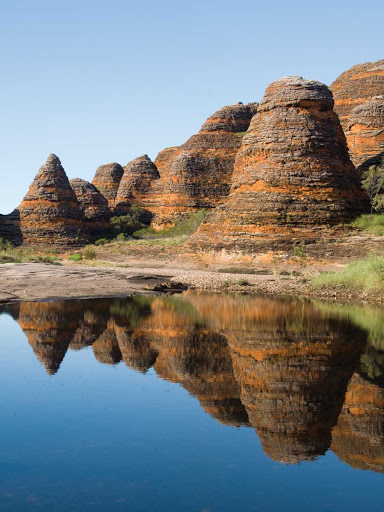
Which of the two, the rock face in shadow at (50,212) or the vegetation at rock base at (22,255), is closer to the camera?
the vegetation at rock base at (22,255)

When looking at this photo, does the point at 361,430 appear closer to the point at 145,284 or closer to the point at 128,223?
the point at 145,284

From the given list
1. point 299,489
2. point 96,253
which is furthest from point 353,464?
point 96,253

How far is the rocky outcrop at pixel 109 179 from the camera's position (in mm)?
78750

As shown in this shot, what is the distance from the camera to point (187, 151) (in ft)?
204

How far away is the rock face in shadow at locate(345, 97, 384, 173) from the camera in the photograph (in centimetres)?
4158

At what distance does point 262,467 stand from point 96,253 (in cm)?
4214

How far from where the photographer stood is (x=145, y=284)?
28.1 metres

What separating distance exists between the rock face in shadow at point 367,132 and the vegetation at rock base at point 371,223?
887 centimetres

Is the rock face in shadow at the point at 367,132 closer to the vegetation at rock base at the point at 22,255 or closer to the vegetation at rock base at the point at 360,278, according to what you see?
the vegetation at rock base at the point at 360,278

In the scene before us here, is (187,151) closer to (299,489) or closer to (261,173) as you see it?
(261,173)

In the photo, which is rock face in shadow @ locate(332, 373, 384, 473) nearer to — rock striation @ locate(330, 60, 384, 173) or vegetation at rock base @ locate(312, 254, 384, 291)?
vegetation at rock base @ locate(312, 254, 384, 291)

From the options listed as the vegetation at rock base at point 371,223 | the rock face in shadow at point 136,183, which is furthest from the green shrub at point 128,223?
the vegetation at rock base at point 371,223

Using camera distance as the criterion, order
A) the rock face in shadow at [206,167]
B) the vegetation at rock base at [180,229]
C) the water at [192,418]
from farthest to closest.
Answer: the rock face in shadow at [206,167]
the vegetation at rock base at [180,229]
the water at [192,418]

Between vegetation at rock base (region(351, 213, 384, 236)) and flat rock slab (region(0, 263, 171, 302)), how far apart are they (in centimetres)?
1037
